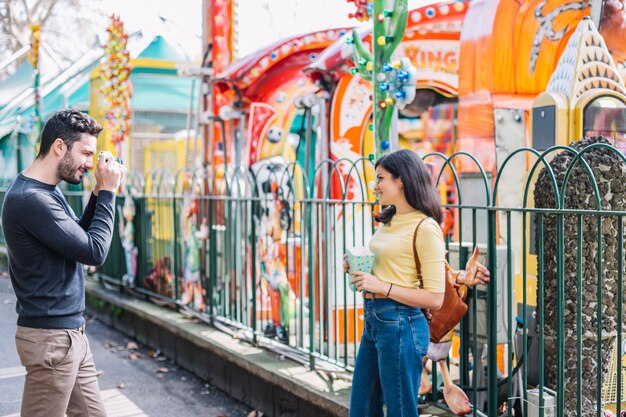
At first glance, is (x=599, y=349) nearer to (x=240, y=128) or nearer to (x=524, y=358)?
(x=524, y=358)

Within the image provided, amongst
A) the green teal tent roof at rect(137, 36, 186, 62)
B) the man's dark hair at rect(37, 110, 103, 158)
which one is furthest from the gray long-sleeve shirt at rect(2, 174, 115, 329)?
the green teal tent roof at rect(137, 36, 186, 62)

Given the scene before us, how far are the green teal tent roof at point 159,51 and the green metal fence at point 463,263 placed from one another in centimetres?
641

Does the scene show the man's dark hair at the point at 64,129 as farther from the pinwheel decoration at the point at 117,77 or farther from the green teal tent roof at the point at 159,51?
the green teal tent roof at the point at 159,51

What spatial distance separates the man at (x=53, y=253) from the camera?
10.8 feet

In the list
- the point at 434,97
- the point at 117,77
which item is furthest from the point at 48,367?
the point at 117,77

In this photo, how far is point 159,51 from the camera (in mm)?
16094

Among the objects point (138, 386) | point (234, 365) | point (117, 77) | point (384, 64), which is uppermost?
point (117, 77)

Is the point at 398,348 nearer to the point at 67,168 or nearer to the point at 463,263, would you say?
the point at 463,263

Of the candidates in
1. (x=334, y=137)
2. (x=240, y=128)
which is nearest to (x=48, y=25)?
(x=240, y=128)

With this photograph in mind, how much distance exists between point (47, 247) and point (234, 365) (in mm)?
3292

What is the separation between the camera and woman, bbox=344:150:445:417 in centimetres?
348

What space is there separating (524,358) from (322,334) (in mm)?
2263

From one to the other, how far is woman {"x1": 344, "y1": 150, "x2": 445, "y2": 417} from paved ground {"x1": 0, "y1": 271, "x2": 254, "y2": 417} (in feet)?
8.93

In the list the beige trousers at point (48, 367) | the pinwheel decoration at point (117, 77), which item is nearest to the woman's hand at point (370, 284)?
the beige trousers at point (48, 367)
